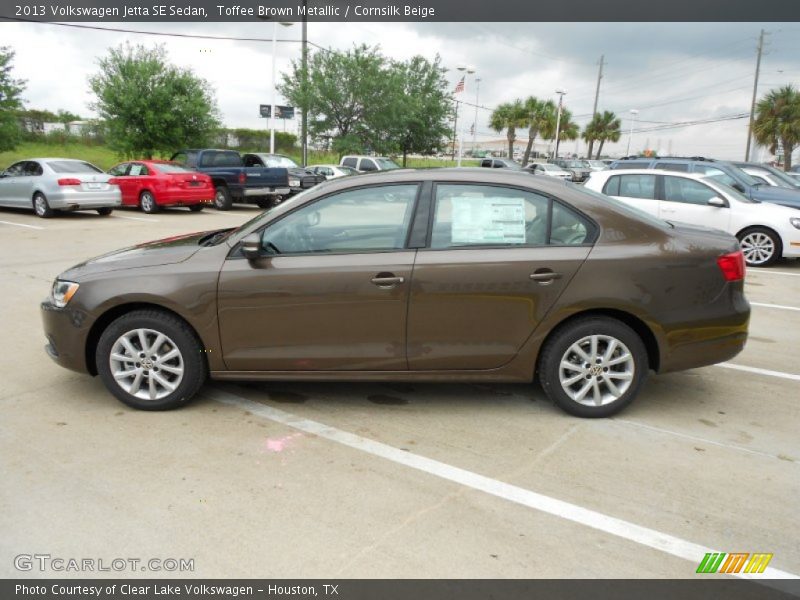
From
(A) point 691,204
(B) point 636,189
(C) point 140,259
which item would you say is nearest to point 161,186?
(B) point 636,189

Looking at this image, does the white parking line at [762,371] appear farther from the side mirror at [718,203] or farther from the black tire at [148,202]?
the black tire at [148,202]

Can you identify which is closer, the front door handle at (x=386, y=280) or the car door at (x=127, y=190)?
the front door handle at (x=386, y=280)

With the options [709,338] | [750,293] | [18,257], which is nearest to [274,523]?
[709,338]

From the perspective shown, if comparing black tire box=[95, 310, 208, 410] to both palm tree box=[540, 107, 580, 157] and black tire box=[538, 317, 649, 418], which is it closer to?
black tire box=[538, 317, 649, 418]

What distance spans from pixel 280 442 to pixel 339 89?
27.9m

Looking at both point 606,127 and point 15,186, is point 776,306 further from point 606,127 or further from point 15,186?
point 606,127

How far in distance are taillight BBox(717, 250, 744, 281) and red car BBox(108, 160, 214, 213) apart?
15817 millimetres

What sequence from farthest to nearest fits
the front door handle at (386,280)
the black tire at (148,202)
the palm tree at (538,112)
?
the palm tree at (538,112) → the black tire at (148,202) → the front door handle at (386,280)

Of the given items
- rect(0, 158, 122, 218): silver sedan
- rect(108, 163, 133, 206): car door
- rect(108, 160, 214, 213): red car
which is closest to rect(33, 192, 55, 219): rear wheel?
rect(0, 158, 122, 218): silver sedan

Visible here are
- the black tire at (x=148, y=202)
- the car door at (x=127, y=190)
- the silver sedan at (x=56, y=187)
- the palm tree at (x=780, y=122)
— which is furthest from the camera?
the palm tree at (x=780, y=122)

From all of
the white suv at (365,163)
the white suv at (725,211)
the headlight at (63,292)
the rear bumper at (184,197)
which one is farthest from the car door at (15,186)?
the white suv at (725,211)

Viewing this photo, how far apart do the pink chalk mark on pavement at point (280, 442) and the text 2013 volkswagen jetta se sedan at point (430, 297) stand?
0.44 meters

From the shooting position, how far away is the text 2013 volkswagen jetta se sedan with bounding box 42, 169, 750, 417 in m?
4.09

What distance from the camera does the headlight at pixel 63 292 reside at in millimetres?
4328
